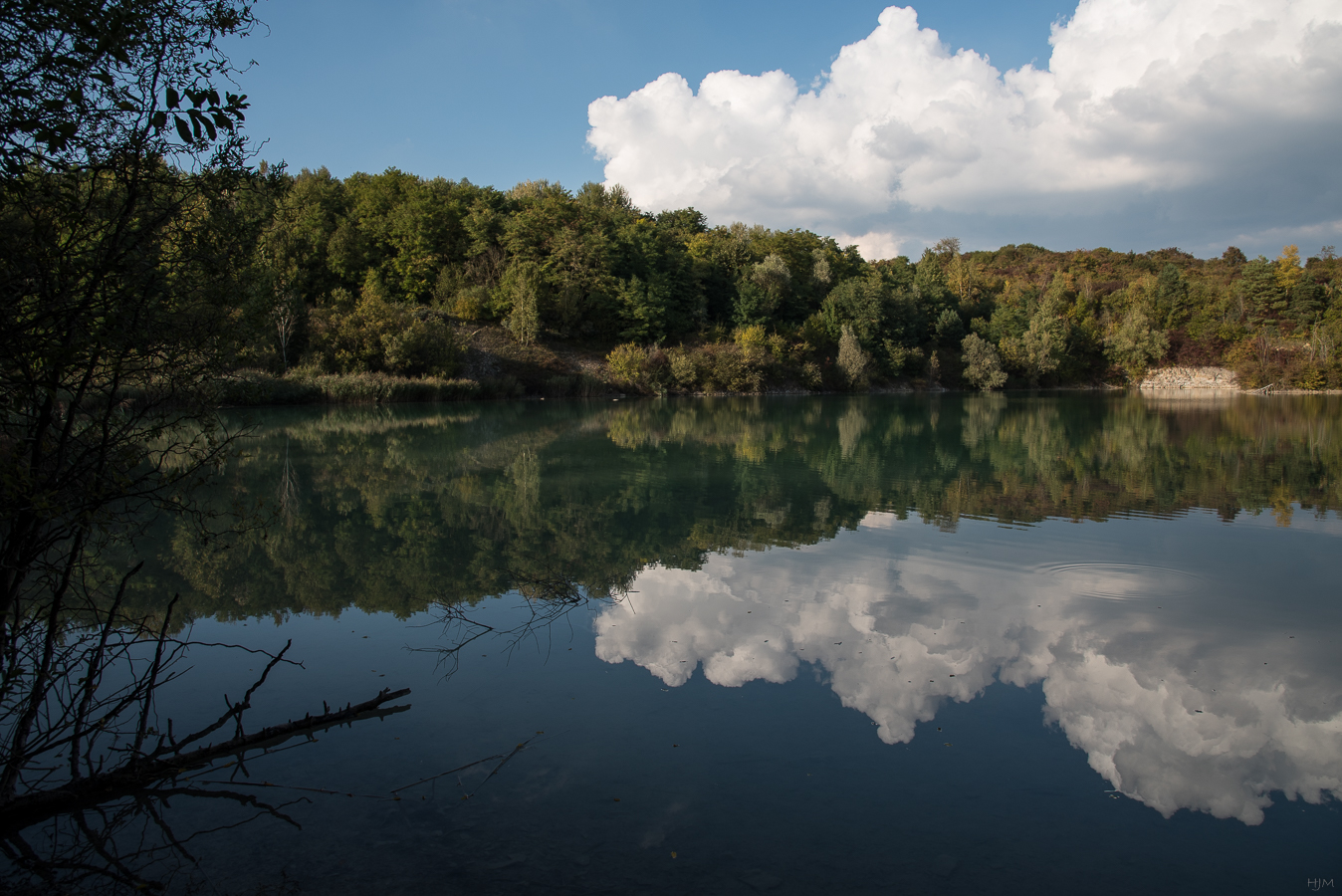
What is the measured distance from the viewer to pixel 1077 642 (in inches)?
237

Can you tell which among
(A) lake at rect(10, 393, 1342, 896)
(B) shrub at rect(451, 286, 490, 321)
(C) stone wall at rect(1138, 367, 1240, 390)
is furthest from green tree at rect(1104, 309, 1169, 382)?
(A) lake at rect(10, 393, 1342, 896)

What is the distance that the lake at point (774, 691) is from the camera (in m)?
3.38

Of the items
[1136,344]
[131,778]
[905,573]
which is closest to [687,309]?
[1136,344]

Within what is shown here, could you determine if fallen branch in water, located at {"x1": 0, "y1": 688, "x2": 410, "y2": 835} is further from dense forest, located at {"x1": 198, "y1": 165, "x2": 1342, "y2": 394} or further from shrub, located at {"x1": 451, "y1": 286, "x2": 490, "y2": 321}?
shrub, located at {"x1": 451, "y1": 286, "x2": 490, "y2": 321}

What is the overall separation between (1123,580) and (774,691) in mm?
4855

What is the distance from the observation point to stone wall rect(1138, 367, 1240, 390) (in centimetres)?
6506

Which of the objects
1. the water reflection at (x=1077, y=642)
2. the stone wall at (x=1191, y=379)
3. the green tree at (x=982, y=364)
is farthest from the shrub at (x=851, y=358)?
the water reflection at (x=1077, y=642)

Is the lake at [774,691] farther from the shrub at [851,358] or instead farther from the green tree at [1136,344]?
the green tree at [1136,344]

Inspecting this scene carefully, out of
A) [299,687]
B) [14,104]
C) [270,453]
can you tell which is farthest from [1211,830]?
[270,453]

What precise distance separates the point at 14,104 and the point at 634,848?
4111 millimetres

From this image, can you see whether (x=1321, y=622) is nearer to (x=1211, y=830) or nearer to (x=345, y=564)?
(x=1211, y=830)

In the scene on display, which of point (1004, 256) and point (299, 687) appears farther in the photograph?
point (1004, 256)

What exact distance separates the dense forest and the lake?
3317cm

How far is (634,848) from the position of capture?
11.2ft
